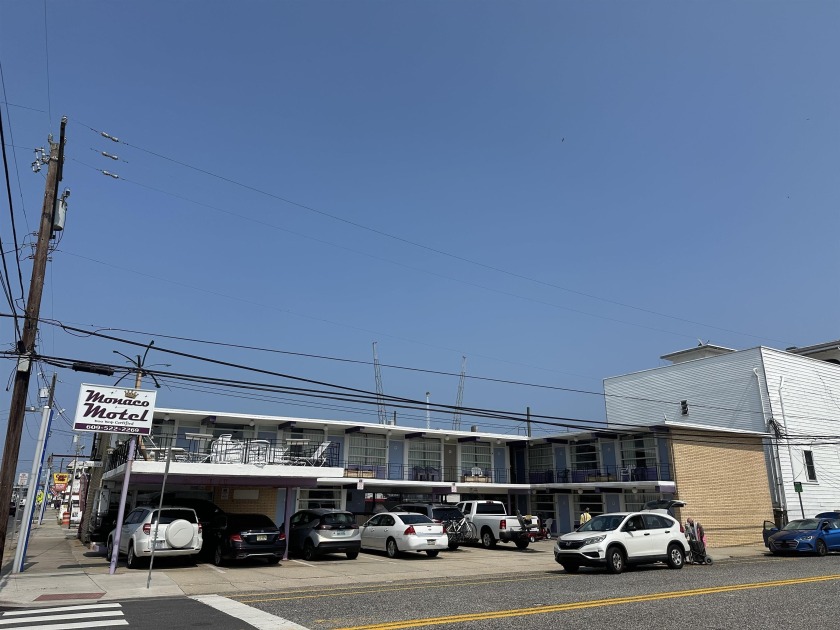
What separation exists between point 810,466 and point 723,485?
782 centimetres

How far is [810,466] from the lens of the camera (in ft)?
117

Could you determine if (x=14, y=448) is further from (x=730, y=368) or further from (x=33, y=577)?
(x=730, y=368)

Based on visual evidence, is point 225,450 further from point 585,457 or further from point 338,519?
point 585,457

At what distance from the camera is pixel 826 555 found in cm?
2378

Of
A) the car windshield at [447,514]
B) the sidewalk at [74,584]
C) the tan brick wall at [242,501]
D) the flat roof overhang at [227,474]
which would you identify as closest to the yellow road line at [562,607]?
the sidewalk at [74,584]

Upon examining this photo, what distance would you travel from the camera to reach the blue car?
935 inches

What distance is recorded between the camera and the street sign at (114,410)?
1698 centimetres

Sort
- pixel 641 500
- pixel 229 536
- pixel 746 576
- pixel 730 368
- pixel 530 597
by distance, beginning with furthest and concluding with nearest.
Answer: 1. pixel 730 368
2. pixel 641 500
3. pixel 229 536
4. pixel 746 576
5. pixel 530 597

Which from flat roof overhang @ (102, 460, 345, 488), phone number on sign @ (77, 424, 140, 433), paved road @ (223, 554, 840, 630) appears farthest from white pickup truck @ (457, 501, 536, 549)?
phone number on sign @ (77, 424, 140, 433)

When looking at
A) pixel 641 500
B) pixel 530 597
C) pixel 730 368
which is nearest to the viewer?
pixel 530 597

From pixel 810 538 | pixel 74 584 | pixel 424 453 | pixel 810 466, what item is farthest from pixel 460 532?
pixel 810 466

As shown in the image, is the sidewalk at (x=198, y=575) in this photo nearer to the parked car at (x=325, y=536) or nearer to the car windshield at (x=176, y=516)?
the parked car at (x=325, y=536)

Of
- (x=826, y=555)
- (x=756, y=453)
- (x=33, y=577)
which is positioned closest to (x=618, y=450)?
(x=756, y=453)

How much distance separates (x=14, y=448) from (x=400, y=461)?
23054 millimetres
